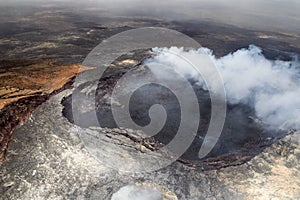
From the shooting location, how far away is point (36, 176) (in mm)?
5242

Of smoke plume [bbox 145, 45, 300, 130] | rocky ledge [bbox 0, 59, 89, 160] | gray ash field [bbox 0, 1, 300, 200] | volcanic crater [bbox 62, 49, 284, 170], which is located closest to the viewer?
gray ash field [bbox 0, 1, 300, 200]

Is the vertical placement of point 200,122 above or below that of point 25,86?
below

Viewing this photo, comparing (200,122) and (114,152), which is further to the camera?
(200,122)

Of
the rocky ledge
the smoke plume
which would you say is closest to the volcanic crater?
the smoke plume

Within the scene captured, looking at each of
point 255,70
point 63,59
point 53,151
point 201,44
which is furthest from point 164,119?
point 201,44

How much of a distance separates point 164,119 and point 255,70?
4904 mm

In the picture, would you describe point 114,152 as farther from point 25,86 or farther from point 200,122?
point 25,86

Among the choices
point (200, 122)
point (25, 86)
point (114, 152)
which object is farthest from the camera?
point (25, 86)

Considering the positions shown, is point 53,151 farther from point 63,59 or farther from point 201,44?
point 201,44

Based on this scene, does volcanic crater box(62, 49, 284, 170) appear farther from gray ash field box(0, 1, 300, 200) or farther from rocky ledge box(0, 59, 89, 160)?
rocky ledge box(0, 59, 89, 160)

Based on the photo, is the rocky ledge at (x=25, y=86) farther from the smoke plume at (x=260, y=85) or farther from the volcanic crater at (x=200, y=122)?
the smoke plume at (x=260, y=85)

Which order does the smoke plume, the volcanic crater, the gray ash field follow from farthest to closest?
the smoke plume < the volcanic crater < the gray ash field

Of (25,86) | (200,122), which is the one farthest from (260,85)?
(25,86)

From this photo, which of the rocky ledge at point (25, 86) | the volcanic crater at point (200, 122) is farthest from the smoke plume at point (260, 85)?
the rocky ledge at point (25, 86)
